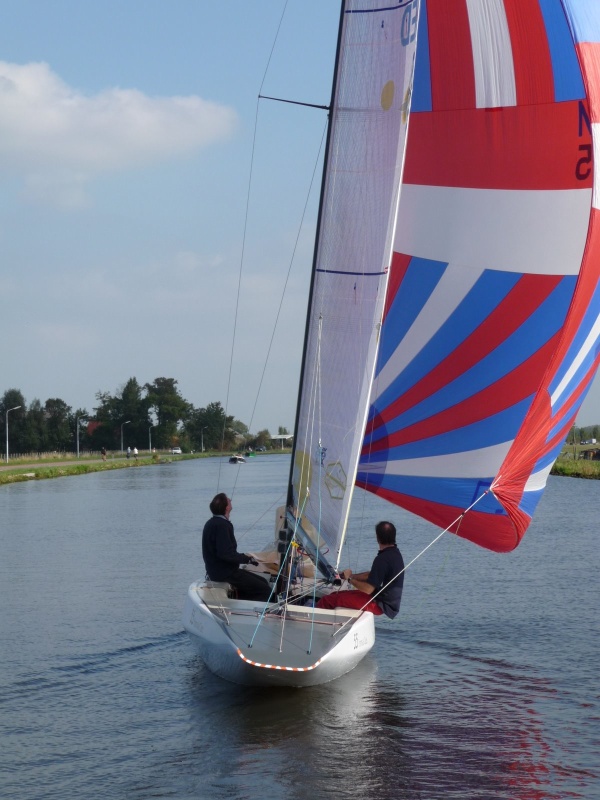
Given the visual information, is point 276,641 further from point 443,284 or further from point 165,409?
point 165,409

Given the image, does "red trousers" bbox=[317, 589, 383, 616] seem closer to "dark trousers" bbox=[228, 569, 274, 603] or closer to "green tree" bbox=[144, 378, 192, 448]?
"dark trousers" bbox=[228, 569, 274, 603]

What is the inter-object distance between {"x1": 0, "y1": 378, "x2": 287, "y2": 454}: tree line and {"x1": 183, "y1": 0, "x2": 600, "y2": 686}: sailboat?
101330 millimetres

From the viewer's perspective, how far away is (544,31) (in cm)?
853

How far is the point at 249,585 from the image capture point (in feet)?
30.7

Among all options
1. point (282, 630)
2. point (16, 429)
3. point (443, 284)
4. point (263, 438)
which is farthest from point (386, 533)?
point (263, 438)

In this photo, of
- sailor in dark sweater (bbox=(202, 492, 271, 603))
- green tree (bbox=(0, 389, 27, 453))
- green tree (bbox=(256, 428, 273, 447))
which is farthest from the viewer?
green tree (bbox=(256, 428, 273, 447))

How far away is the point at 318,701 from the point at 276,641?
1.95ft

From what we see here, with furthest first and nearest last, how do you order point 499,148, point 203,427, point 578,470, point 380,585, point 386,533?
point 203,427
point 578,470
point 499,148
point 386,533
point 380,585

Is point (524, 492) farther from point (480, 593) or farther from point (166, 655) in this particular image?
point (480, 593)

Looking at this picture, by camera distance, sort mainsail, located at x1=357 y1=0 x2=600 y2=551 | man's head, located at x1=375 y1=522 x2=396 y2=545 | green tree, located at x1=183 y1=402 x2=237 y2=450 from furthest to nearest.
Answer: green tree, located at x1=183 y1=402 x2=237 y2=450 → man's head, located at x1=375 y1=522 x2=396 y2=545 → mainsail, located at x1=357 y1=0 x2=600 y2=551

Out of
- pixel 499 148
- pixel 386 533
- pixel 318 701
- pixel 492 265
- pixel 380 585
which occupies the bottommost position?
pixel 318 701

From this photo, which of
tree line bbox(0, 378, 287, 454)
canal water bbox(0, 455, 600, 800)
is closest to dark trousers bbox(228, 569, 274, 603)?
canal water bbox(0, 455, 600, 800)

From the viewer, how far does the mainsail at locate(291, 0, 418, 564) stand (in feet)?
27.7

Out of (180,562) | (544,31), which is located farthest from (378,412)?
(180,562)
